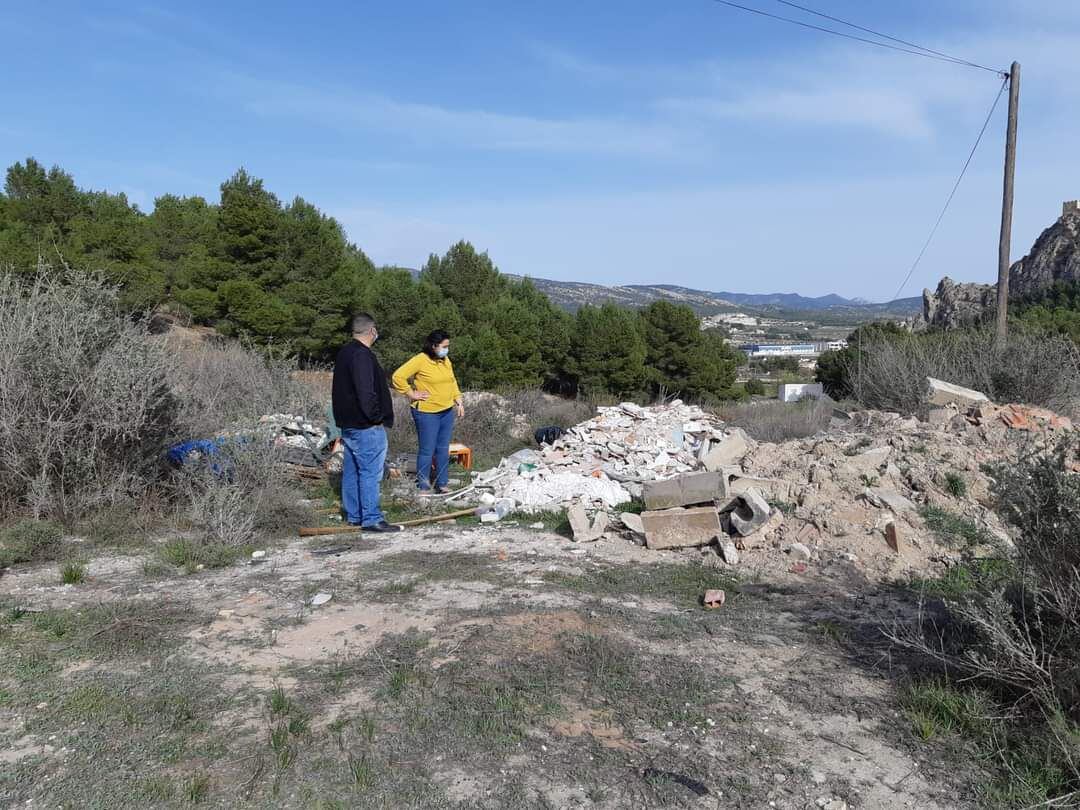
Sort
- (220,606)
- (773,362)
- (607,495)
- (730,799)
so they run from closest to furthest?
(730,799) → (220,606) → (607,495) → (773,362)

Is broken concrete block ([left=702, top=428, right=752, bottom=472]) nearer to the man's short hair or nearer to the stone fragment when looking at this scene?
the stone fragment

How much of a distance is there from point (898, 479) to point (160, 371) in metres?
6.53

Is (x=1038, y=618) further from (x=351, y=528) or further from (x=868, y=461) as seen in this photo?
(x=351, y=528)

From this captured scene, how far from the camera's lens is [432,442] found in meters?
8.00

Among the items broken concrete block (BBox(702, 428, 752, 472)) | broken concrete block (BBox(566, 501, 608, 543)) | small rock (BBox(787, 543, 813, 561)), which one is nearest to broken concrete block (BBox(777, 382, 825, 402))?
broken concrete block (BBox(702, 428, 752, 472))

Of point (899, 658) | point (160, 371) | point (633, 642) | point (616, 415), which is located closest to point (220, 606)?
point (633, 642)

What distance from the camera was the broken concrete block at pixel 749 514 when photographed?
5.81 metres

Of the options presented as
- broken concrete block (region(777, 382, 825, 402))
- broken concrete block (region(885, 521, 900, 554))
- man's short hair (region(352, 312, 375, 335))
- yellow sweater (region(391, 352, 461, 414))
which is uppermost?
man's short hair (region(352, 312, 375, 335))

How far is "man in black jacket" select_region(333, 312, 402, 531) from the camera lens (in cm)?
625

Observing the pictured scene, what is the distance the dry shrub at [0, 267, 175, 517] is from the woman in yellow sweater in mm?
2291

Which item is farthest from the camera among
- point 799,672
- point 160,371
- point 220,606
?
point 160,371

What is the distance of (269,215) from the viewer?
87.9ft

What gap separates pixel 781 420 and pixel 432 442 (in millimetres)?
6919

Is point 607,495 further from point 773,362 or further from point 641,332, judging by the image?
point 773,362
